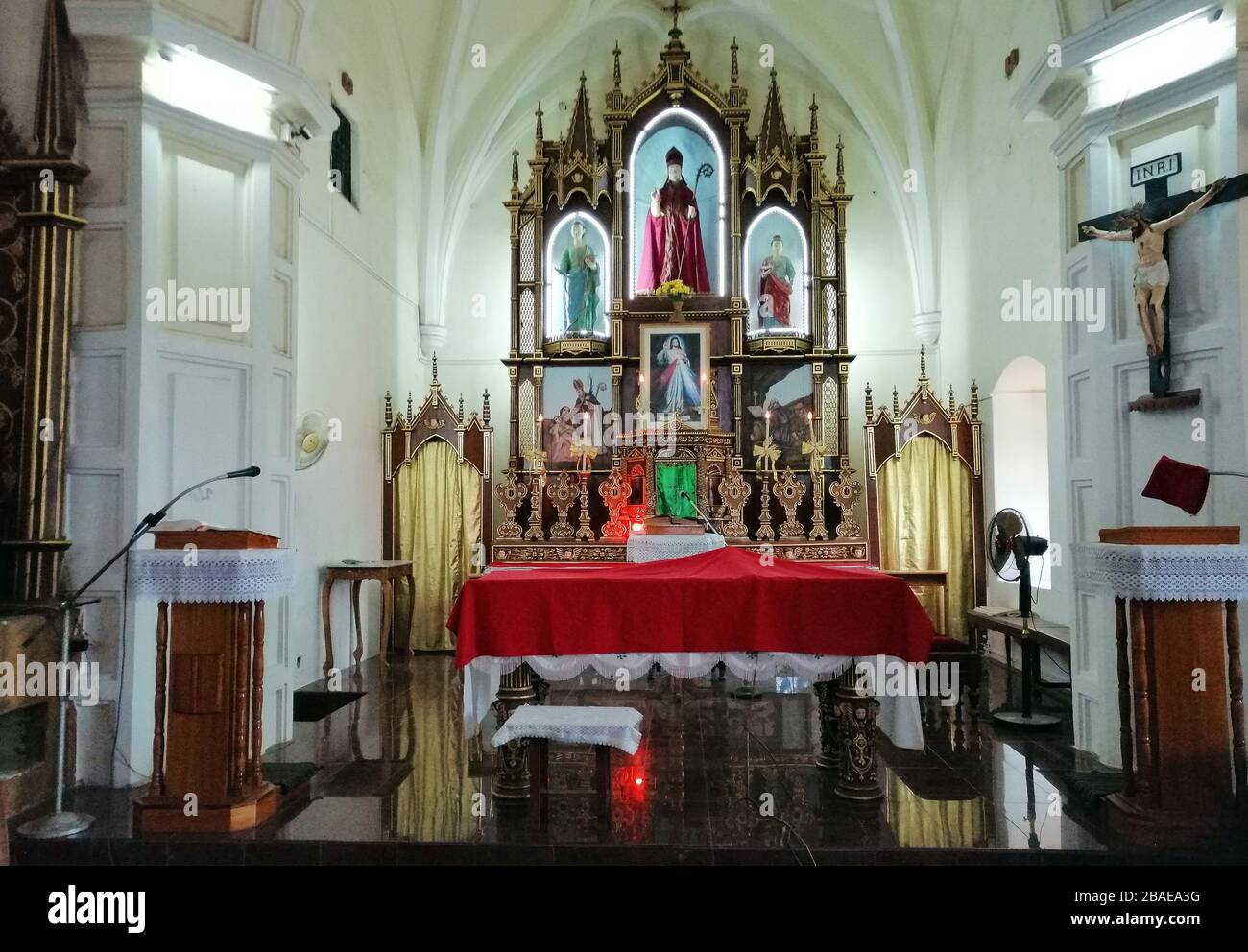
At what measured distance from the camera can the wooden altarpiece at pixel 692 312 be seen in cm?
1087

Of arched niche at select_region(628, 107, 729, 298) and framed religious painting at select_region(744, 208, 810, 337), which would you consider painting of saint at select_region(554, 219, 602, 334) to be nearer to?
arched niche at select_region(628, 107, 729, 298)

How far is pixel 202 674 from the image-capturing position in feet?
14.4

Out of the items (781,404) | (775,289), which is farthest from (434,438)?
(775,289)

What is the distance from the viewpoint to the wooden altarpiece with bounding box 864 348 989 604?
9.82m

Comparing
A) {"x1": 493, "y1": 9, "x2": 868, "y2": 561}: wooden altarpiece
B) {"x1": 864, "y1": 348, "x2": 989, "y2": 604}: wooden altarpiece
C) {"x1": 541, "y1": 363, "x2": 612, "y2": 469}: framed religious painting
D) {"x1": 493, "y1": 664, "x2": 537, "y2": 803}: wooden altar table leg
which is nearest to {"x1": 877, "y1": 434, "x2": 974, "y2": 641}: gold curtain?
{"x1": 864, "y1": 348, "x2": 989, "y2": 604}: wooden altarpiece

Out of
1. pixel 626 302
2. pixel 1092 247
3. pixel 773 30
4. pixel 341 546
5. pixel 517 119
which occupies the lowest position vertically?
pixel 341 546

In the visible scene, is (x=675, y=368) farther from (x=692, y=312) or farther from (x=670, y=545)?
(x=670, y=545)

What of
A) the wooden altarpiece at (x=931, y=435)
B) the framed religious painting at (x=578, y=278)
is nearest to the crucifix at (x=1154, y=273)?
the wooden altarpiece at (x=931, y=435)

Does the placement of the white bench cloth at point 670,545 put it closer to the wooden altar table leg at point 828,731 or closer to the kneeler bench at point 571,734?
the wooden altar table leg at point 828,731

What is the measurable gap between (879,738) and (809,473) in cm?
526
